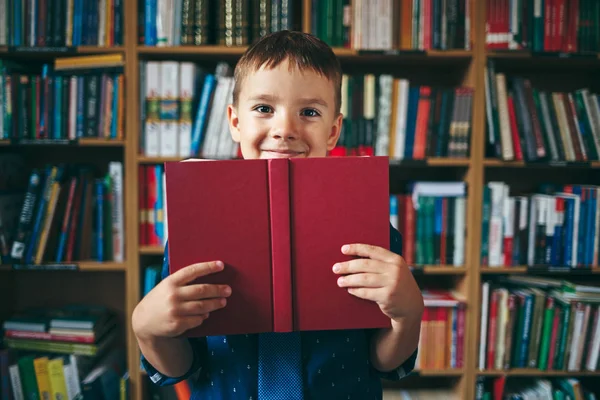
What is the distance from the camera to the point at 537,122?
70.3 inches

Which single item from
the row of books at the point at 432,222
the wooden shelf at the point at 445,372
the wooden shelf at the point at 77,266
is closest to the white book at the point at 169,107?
the wooden shelf at the point at 77,266

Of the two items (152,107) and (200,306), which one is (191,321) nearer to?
(200,306)

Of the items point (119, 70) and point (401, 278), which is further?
point (119, 70)

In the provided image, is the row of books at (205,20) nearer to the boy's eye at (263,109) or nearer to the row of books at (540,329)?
the boy's eye at (263,109)

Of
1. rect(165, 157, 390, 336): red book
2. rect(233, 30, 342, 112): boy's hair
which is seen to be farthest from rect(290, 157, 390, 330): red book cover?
rect(233, 30, 342, 112): boy's hair

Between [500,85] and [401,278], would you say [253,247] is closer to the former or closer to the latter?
[401,278]

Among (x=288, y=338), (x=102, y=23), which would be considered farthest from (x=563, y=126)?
(x=102, y=23)

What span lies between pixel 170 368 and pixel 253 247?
0.28 meters

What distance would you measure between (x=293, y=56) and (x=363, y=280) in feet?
1.31

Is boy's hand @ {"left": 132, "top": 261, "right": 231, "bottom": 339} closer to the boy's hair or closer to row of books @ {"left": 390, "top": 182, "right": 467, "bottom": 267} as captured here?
the boy's hair

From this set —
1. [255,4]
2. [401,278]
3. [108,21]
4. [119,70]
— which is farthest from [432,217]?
[108,21]

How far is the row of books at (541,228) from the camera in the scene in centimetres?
180

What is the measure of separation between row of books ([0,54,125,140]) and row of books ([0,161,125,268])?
15 cm

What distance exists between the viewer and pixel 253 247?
0.64m
